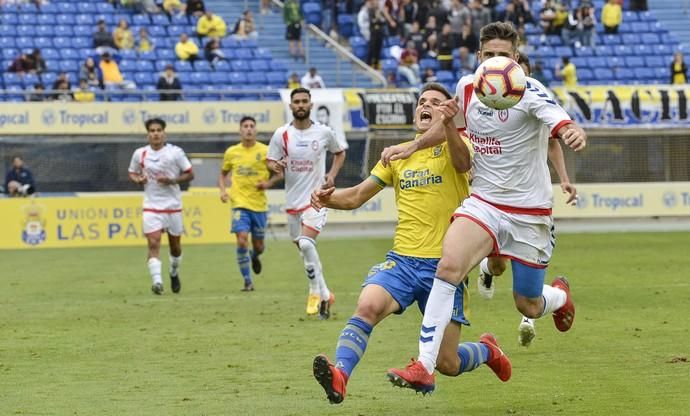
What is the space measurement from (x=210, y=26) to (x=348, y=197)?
90.3ft

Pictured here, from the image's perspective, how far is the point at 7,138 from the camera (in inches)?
1237

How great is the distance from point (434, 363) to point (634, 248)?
17664 millimetres

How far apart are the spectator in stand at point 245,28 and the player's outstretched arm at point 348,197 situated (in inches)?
1104

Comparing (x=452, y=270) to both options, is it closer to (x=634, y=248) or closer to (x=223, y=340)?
(x=223, y=340)

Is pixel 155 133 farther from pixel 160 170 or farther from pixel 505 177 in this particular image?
pixel 505 177

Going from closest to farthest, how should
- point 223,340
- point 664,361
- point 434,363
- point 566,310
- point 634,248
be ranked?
point 434,363, point 566,310, point 664,361, point 223,340, point 634,248

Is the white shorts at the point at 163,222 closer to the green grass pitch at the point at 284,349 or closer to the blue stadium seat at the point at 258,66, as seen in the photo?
the green grass pitch at the point at 284,349

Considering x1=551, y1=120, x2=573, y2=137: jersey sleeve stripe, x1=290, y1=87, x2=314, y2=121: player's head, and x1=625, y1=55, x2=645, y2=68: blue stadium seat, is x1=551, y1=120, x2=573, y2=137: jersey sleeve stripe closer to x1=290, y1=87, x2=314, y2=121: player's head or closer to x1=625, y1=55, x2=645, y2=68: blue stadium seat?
x1=290, y1=87, x2=314, y2=121: player's head

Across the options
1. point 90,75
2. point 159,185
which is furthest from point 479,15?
point 159,185

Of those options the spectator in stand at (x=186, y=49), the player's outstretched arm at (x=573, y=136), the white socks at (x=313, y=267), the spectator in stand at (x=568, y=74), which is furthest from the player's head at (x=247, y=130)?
the spectator in stand at (x=568, y=74)

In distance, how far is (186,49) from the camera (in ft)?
113

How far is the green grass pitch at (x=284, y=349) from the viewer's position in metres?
8.70

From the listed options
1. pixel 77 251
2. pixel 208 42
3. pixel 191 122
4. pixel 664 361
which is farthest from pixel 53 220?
pixel 664 361

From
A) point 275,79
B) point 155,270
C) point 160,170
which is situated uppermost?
point 160,170
